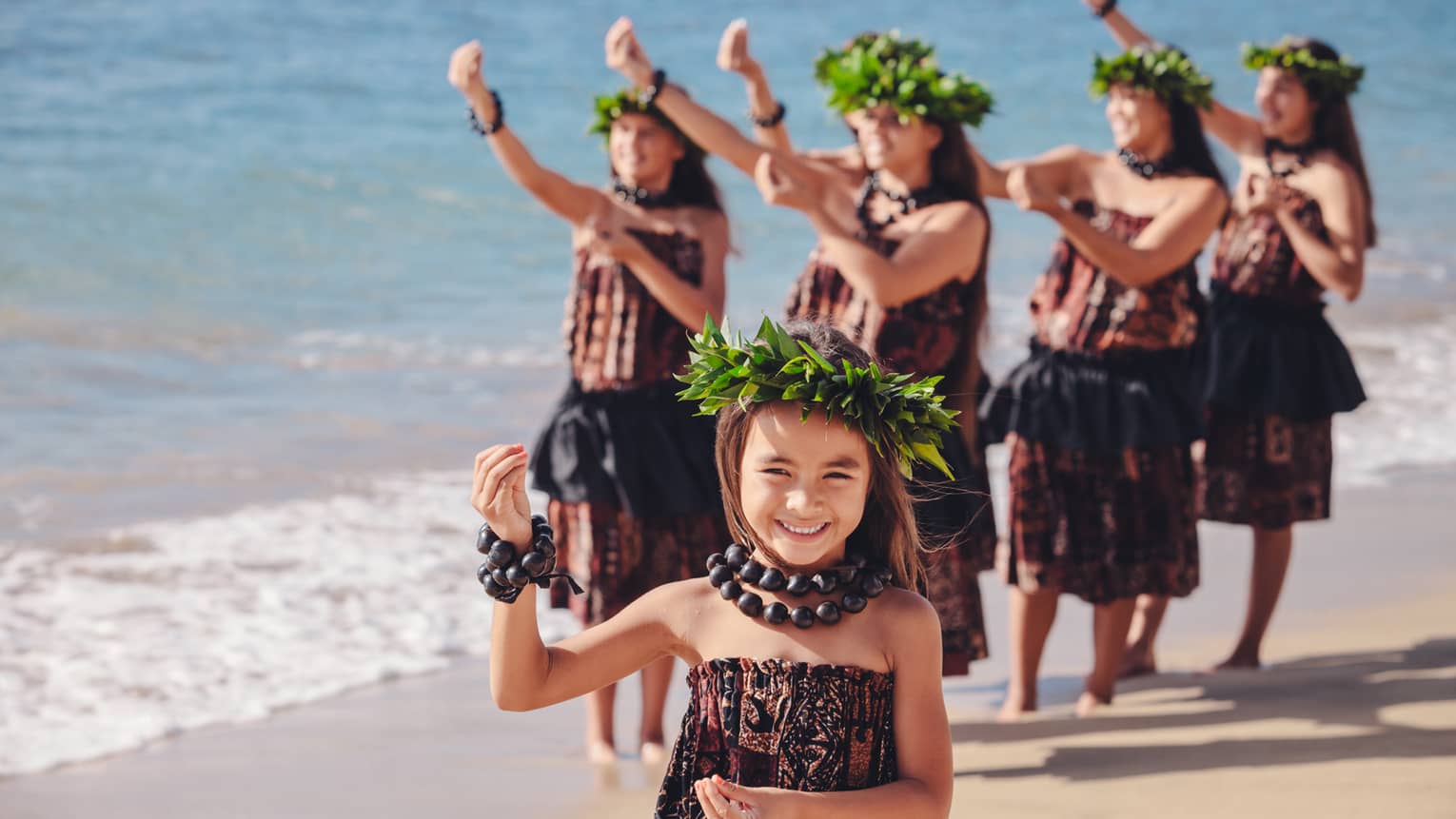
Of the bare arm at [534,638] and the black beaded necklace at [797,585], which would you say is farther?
the black beaded necklace at [797,585]

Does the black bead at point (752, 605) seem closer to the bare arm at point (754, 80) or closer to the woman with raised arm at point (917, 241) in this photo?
the woman with raised arm at point (917, 241)

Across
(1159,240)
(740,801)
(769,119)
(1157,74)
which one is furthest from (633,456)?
(740,801)

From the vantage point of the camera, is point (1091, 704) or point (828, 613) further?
point (1091, 704)

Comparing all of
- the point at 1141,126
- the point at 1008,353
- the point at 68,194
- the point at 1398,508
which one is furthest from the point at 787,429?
the point at 68,194

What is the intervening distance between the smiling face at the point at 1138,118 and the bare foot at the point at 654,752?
2148mm

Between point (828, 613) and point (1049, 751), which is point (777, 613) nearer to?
point (828, 613)


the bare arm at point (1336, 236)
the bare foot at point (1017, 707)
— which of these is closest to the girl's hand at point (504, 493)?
the bare foot at point (1017, 707)

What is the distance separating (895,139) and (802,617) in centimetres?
253

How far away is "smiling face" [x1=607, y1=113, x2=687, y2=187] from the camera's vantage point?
5105 mm

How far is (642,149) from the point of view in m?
5.11

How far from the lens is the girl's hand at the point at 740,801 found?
2.35 metres

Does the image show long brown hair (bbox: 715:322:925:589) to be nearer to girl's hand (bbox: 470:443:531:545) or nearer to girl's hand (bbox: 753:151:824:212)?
girl's hand (bbox: 470:443:531:545)

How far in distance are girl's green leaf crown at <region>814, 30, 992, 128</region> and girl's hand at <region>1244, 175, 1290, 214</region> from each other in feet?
4.02

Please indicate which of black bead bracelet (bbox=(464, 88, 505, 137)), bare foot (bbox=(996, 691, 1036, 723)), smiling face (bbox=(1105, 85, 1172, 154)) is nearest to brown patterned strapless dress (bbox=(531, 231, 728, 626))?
black bead bracelet (bbox=(464, 88, 505, 137))
